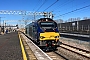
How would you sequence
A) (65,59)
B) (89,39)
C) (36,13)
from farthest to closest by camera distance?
1. (36,13)
2. (89,39)
3. (65,59)

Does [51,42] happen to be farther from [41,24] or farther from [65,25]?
[65,25]

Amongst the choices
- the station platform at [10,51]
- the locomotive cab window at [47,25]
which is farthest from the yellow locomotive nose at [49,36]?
the station platform at [10,51]

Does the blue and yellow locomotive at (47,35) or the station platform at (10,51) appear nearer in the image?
the station platform at (10,51)

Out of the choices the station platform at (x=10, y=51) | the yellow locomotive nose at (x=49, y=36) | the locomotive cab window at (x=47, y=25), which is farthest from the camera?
the locomotive cab window at (x=47, y=25)

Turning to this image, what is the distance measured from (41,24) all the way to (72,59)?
5859 mm

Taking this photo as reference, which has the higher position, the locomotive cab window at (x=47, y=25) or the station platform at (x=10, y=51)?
the locomotive cab window at (x=47, y=25)

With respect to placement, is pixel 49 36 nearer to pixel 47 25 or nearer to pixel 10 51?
pixel 47 25

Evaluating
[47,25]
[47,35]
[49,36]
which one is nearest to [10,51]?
[47,35]

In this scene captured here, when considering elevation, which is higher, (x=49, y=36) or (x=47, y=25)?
(x=47, y=25)

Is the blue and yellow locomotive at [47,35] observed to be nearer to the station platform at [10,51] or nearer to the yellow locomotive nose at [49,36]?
the yellow locomotive nose at [49,36]

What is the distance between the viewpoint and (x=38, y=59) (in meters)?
10.9

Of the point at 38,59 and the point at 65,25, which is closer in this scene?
the point at 38,59

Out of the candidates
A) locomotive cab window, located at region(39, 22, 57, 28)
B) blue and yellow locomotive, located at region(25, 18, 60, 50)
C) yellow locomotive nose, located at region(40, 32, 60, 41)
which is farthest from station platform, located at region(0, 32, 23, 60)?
locomotive cab window, located at region(39, 22, 57, 28)

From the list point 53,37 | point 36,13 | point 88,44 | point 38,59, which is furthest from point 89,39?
point 36,13
